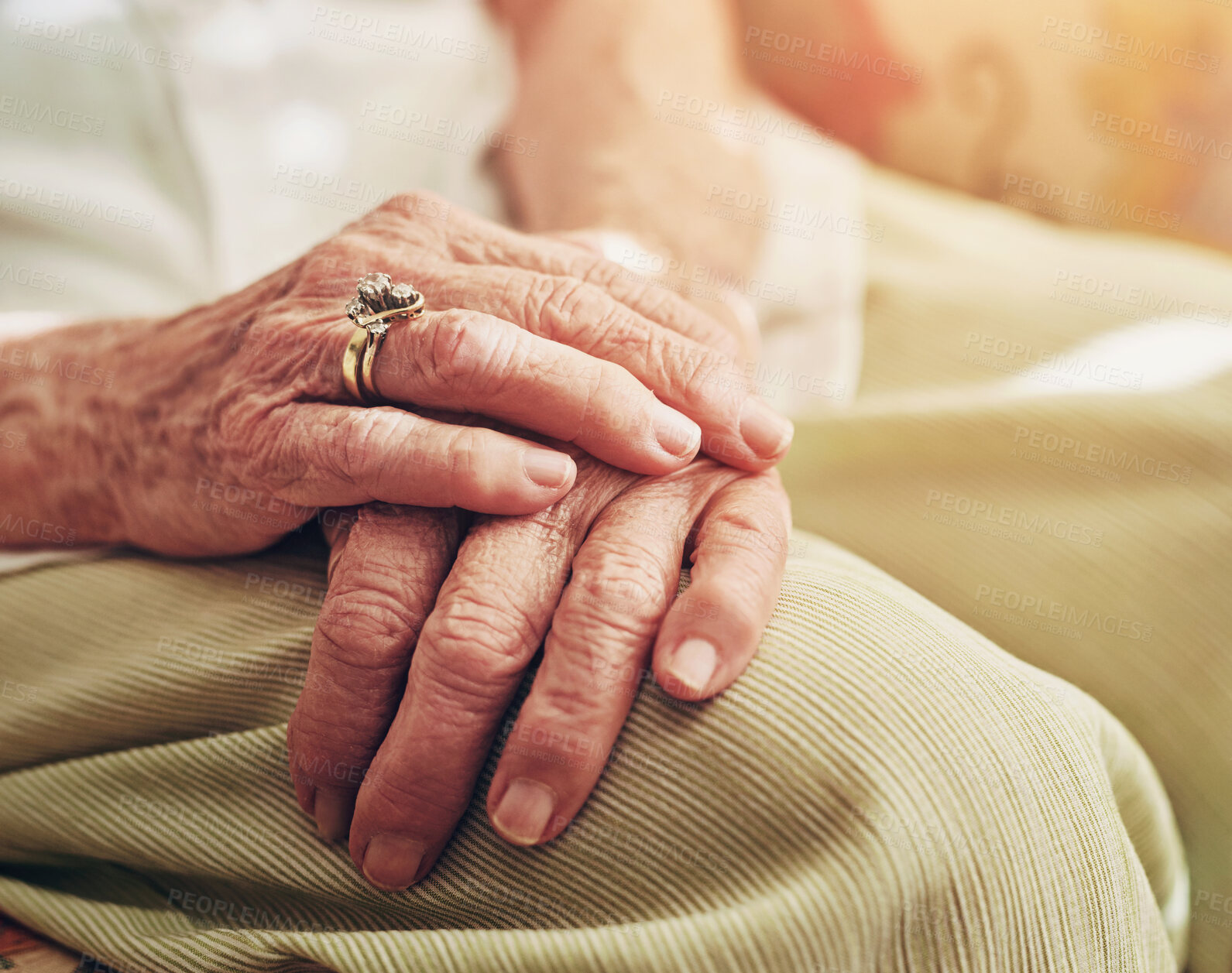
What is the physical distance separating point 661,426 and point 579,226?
585mm

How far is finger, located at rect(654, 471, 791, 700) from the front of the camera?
51cm

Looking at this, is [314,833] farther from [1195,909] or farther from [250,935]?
[1195,909]

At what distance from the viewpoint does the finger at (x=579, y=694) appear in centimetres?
51

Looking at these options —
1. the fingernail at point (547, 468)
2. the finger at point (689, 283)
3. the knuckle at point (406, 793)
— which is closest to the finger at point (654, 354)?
the fingernail at point (547, 468)

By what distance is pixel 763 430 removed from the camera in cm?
64

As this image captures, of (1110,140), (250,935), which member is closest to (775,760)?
(250,935)

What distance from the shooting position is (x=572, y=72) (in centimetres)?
123

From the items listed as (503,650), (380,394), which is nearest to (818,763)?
(503,650)

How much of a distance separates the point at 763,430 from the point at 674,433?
0.27 feet

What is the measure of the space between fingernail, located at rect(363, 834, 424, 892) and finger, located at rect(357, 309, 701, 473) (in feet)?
0.99

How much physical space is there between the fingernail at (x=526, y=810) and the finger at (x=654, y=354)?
0.96 ft

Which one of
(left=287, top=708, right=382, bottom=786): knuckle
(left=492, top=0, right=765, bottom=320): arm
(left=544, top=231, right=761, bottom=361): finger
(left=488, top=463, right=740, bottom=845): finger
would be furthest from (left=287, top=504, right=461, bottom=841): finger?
(left=492, top=0, right=765, bottom=320): arm

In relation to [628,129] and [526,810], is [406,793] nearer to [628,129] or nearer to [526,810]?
[526,810]

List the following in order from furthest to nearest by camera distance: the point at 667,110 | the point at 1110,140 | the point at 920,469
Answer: the point at 1110,140 < the point at 667,110 < the point at 920,469
